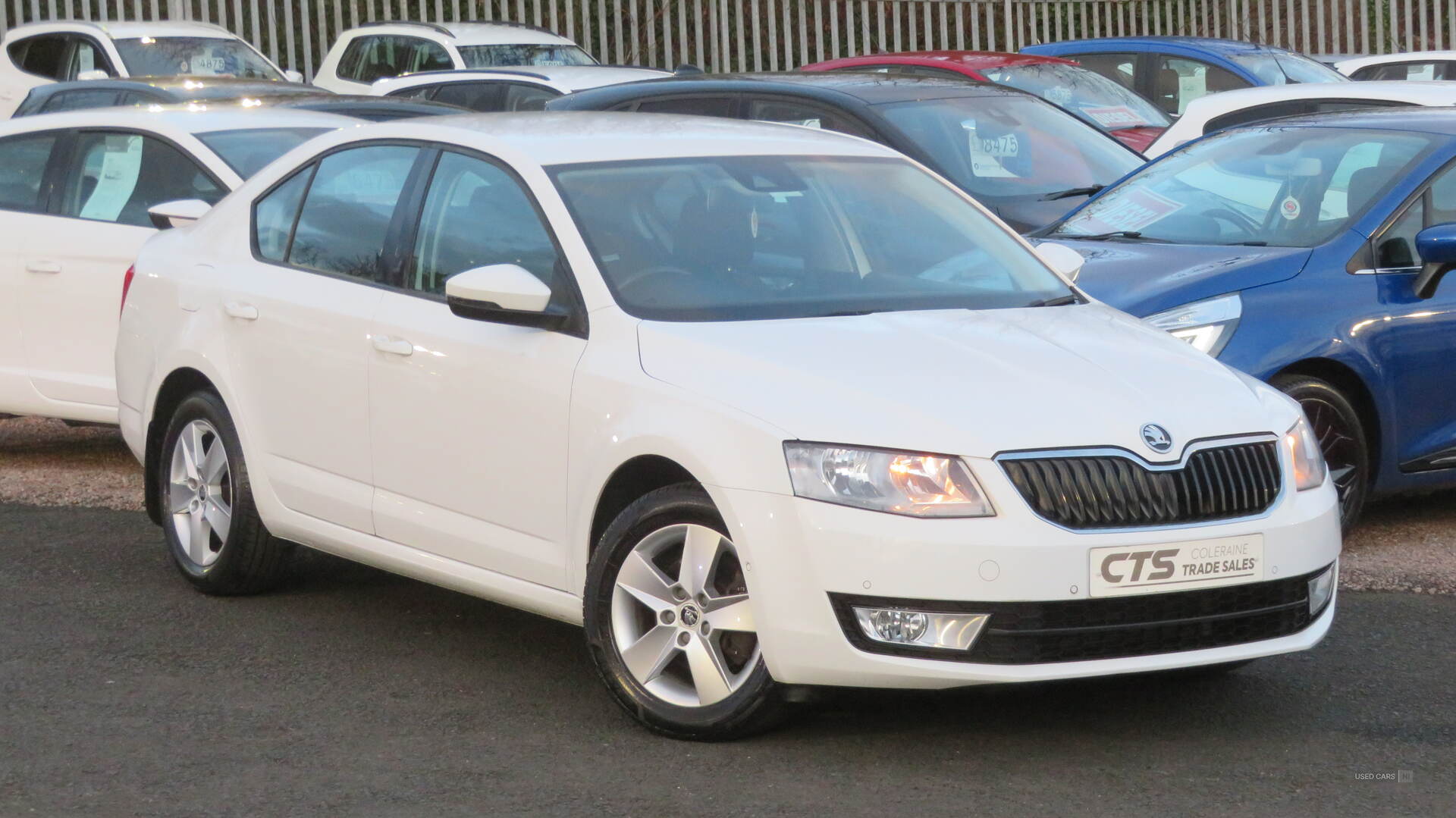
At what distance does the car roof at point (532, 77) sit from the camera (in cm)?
1678

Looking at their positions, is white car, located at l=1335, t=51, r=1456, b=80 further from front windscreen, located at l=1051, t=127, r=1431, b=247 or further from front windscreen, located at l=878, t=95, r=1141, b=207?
front windscreen, located at l=1051, t=127, r=1431, b=247

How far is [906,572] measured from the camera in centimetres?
449

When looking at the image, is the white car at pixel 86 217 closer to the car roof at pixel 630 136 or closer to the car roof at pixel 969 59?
the car roof at pixel 630 136

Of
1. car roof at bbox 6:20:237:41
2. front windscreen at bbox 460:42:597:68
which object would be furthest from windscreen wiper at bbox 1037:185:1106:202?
car roof at bbox 6:20:237:41

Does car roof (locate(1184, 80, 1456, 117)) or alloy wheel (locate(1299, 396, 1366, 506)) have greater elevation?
car roof (locate(1184, 80, 1456, 117))

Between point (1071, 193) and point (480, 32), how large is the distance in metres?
11.6

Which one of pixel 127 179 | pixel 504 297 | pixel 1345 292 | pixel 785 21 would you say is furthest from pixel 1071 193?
pixel 785 21

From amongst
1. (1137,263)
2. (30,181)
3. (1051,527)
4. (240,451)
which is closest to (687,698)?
(1051,527)

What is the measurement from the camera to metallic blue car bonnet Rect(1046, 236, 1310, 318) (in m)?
6.96

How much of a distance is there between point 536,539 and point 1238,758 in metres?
1.83

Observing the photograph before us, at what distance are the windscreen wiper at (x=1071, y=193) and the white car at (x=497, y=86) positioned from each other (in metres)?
7.09

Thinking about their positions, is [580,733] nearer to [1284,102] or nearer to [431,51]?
[1284,102]

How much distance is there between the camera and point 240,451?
254 inches

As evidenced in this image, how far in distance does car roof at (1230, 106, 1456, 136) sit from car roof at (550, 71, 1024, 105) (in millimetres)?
2251
